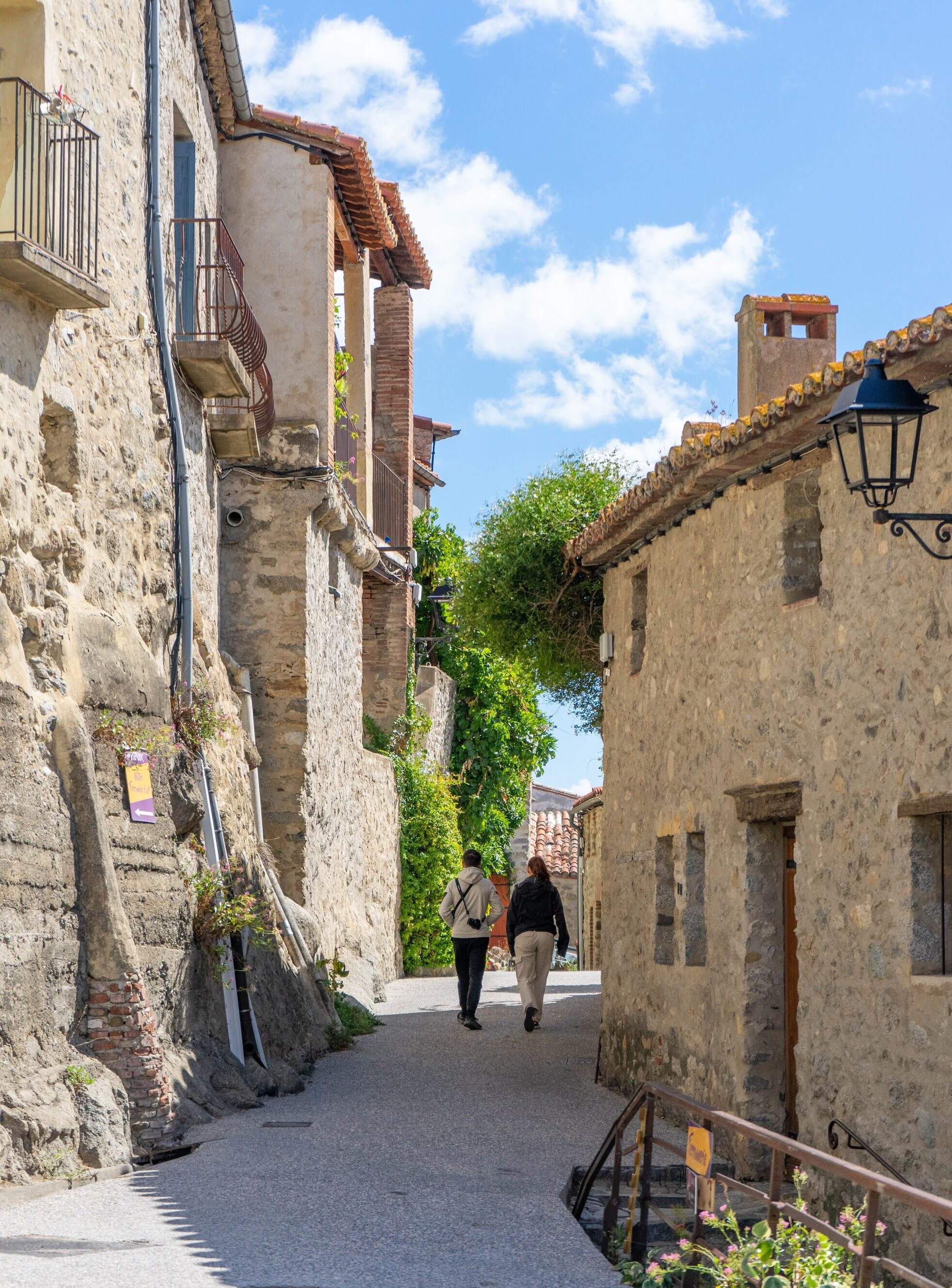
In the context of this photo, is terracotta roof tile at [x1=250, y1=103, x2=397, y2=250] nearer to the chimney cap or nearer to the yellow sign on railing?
the chimney cap

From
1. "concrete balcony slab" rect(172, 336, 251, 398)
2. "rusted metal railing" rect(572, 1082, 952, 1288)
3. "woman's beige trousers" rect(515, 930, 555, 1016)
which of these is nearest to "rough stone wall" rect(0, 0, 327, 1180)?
"concrete balcony slab" rect(172, 336, 251, 398)

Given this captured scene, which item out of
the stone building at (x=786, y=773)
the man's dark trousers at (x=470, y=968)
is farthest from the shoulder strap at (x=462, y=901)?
the stone building at (x=786, y=773)

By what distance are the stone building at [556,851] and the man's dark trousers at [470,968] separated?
15.7 meters

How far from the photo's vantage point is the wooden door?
974 cm

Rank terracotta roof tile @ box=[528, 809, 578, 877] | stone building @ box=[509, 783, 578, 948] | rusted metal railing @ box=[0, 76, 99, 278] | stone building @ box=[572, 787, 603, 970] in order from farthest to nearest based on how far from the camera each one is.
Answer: terracotta roof tile @ box=[528, 809, 578, 877]
stone building @ box=[509, 783, 578, 948]
stone building @ box=[572, 787, 603, 970]
rusted metal railing @ box=[0, 76, 99, 278]

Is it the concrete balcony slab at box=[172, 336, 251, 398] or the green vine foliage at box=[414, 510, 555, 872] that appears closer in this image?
the concrete balcony slab at box=[172, 336, 251, 398]

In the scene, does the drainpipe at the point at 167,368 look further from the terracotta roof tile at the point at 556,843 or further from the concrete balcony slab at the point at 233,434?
the terracotta roof tile at the point at 556,843

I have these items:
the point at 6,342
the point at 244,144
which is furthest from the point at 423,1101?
the point at 244,144

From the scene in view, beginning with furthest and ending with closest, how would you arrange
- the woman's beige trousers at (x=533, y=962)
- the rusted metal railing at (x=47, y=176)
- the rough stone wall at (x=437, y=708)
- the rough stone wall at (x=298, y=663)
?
the rough stone wall at (x=437, y=708)
the rough stone wall at (x=298, y=663)
the woman's beige trousers at (x=533, y=962)
the rusted metal railing at (x=47, y=176)

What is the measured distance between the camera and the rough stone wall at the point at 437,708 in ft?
79.3

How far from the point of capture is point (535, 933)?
15.3 m

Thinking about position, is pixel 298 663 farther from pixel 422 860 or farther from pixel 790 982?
pixel 790 982

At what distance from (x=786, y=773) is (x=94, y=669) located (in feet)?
14.1

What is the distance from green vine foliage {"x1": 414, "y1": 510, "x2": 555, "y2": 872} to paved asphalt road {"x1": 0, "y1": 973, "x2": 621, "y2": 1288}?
44.7ft
